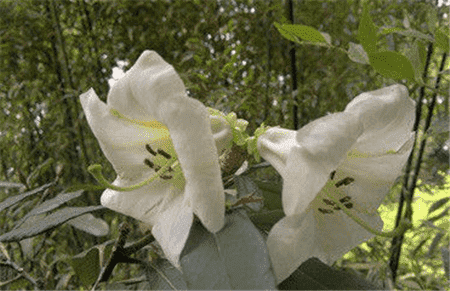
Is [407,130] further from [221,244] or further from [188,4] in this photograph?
[188,4]

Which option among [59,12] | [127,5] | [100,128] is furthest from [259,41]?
[100,128]

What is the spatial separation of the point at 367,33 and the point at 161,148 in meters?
0.20

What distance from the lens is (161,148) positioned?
445 mm

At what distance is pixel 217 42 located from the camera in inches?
51.1

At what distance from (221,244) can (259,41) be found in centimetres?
121

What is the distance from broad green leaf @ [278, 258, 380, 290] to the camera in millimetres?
379

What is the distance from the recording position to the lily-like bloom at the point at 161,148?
342 mm

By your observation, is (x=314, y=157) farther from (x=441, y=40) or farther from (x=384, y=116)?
(x=441, y=40)

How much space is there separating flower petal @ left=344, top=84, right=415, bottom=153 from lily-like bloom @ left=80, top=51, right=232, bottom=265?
0.34 feet

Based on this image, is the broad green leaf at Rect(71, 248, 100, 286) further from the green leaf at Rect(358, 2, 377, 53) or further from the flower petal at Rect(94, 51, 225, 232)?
the green leaf at Rect(358, 2, 377, 53)

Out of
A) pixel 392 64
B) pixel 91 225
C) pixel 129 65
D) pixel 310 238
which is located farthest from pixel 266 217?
pixel 129 65

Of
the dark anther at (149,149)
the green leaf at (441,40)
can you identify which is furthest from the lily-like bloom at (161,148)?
the green leaf at (441,40)

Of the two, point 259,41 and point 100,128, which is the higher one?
point 100,128

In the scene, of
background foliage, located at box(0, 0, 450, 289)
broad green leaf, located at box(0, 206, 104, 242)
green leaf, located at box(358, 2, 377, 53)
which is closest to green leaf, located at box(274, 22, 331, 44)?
green leaf, located at box(358, 2, 377, 53)
